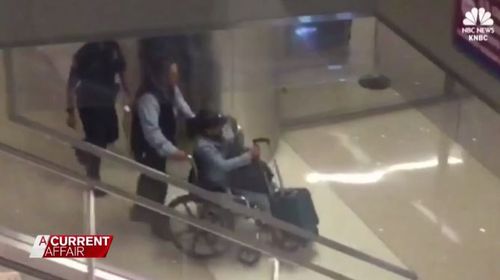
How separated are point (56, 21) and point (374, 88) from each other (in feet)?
2.87

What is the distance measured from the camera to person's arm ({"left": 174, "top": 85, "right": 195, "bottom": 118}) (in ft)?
8.61

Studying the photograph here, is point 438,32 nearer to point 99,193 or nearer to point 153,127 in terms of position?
point 153,127

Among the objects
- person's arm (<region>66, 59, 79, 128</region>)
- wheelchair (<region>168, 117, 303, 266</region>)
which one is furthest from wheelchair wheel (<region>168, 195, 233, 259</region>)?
person's arm (<region>66, 59, 79, 128</region>)

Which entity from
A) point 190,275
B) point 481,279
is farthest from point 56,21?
point 481,279

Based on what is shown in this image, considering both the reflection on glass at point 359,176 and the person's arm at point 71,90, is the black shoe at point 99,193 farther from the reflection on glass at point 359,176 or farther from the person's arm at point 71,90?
the reflection on glass at point 359,176

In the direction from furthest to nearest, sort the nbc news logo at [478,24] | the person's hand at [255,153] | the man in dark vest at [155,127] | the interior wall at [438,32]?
the person's hand at [255,153], the man in dark vest at [155,127], the interior wall at [438,32], the nbc news logo at [478,24]

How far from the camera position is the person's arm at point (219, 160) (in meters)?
2.61

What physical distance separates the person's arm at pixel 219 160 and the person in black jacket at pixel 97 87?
0.75 feet

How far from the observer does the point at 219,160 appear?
2615 mm

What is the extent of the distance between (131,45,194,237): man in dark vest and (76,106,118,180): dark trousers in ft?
0.18

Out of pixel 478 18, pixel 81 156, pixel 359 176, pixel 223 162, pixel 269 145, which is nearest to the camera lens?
pixel 478 18

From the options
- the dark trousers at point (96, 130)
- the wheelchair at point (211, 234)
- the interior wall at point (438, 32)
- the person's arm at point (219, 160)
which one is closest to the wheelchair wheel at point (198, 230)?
the wheelchair at point (211, 234)

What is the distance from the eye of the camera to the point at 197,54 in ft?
8.77

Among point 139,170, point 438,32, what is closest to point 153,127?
point 139,170
